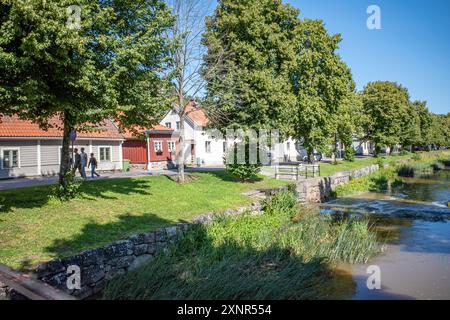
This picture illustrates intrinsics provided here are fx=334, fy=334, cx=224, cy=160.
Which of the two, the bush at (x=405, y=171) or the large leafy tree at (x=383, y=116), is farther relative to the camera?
the large leafy tree at (x=383, y=116)

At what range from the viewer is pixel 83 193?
45.3ft

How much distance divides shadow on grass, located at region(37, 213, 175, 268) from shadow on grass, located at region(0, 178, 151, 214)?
2.77m

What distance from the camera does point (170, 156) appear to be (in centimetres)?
3384

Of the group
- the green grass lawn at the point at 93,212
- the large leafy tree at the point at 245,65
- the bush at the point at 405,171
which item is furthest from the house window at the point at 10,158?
the bush at the point at 405,171

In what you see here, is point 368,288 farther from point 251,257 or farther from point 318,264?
point 251,257

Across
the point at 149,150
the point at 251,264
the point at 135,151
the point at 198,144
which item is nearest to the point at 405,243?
the point at 251,264

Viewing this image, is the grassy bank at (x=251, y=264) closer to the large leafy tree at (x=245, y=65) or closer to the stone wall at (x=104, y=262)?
the stone wall at (x=104, y=262)

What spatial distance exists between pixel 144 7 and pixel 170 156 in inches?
867

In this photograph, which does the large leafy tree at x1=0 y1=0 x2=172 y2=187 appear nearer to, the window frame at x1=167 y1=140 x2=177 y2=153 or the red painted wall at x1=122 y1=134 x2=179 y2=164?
the red painted wall at x1=122 y1=134 x2=179 y2=164

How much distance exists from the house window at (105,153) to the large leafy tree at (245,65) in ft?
38.8

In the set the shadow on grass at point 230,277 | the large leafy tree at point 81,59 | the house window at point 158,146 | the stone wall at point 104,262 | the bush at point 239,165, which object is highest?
the large leafy tree at point 81,59

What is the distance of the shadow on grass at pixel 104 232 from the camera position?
8.26 m

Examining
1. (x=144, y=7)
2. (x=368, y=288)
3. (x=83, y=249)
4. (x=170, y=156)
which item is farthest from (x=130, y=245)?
(x=170, y=156)

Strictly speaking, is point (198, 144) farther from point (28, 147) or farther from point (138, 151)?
point (28, 147)
